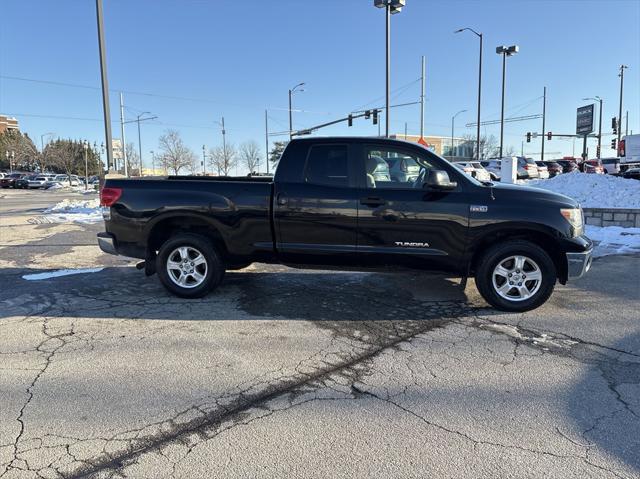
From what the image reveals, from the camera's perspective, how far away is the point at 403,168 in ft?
18.9

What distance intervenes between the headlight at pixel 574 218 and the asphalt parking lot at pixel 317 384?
93 centimetres

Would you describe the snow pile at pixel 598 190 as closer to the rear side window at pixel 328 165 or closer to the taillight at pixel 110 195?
the rear side window at pixel 328 165

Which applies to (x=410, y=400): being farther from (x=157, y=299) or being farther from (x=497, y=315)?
(x=157, y=299)

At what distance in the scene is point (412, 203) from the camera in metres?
5.57

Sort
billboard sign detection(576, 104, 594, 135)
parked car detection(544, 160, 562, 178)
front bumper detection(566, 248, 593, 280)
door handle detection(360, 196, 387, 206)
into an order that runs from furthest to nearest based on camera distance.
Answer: billboard sign detection(576, 104, 594, 135) → parked car detection(544, 160, 562, 178) → door handle detection(360, 196, 387, 206) → front bumper detection(566, 248, 593, 280)

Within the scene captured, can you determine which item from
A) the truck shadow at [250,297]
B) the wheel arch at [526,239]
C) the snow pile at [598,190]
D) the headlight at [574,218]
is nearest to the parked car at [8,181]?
the truck shadow at [250,297]

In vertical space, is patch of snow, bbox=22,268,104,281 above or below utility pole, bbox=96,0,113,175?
→ below

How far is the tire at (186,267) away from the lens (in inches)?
241

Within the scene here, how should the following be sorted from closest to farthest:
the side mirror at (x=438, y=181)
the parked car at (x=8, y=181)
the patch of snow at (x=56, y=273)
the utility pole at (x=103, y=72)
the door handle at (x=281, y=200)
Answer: the side mirror at (x=438, y=181)
the door handle at (x=281, y=200)
the patch of snow at (x=56, y=273)
the utility pole at (x=103, y=72)
the parked car at (x=8, y=181)

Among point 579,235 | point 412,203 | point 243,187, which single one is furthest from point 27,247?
point 579,235

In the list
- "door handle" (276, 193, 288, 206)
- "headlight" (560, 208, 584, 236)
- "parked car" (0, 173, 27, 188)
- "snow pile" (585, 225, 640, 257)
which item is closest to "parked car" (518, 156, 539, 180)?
"snow pile" (585, 225, 640, 257)

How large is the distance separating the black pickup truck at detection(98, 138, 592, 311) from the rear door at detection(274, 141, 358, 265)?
12mm

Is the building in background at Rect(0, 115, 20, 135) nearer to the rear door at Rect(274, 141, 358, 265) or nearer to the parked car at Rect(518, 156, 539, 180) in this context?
the parked car at Rect(518, 156, 539, 180)

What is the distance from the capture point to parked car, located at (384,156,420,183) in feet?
18.6
